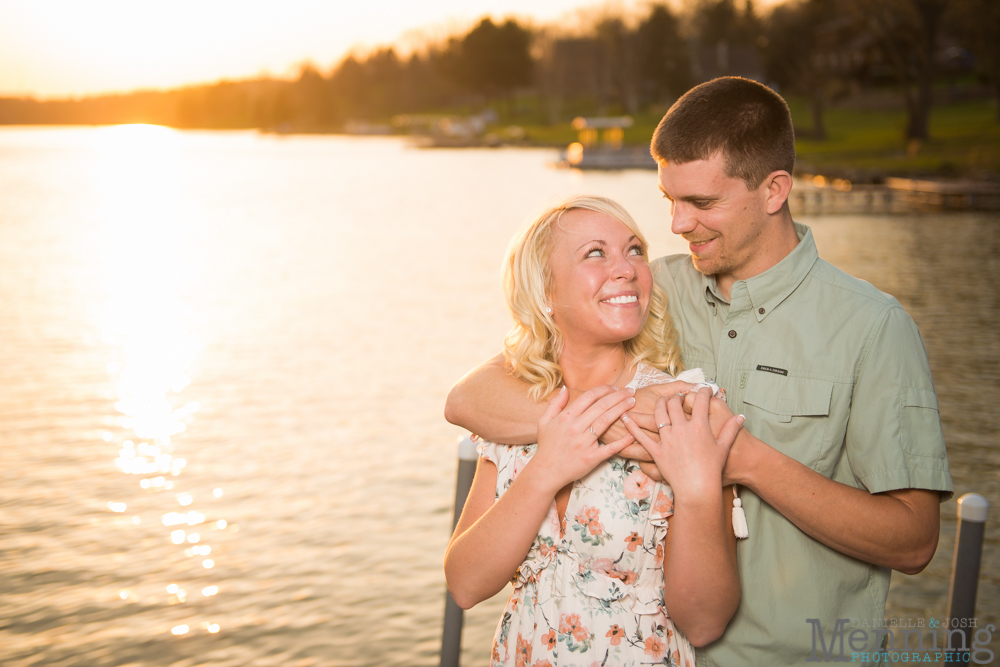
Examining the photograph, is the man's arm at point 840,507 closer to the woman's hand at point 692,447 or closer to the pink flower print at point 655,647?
the woman's hand at point 692,447

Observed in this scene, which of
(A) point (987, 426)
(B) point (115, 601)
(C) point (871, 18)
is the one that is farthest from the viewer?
(C) point (871, 18)

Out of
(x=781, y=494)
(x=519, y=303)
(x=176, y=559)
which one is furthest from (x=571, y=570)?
(x=176, y=559)

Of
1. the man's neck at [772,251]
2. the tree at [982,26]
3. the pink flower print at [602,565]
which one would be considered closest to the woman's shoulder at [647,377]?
the man's neck at [772,251]

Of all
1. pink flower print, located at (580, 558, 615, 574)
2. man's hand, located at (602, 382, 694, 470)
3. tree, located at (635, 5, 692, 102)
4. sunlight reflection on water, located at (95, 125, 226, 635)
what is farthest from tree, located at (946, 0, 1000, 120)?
pink flower print, located at (580, 558, 615, 574)

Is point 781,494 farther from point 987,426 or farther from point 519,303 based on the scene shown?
point 987,426

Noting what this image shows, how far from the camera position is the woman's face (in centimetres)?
277

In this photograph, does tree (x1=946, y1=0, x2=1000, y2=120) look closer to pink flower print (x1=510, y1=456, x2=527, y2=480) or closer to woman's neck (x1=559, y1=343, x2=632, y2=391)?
woman's neck (x1=559, y1=343, x2=632, y2=391)

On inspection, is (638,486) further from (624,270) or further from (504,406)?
(624,270)

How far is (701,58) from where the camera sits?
90938 mm

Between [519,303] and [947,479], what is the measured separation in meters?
1.44

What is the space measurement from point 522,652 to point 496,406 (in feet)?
2.62

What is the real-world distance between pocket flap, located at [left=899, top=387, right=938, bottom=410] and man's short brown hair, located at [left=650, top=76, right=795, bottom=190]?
2.73 feet

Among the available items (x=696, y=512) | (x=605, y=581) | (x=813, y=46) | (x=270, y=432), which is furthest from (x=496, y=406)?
(x=813, y=46)

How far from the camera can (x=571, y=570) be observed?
2.69 m
